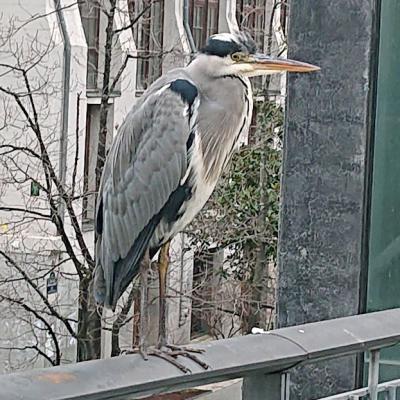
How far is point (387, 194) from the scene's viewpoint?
4164 mm

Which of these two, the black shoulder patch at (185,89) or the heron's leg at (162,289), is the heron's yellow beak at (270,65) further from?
the heron's leg at (162,289)

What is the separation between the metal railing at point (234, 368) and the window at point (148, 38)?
11.1m

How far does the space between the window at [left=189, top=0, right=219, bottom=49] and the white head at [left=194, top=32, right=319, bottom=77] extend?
40.3 ft

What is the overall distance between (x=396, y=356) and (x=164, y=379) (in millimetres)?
2531

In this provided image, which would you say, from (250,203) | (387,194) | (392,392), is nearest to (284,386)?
(392,392)

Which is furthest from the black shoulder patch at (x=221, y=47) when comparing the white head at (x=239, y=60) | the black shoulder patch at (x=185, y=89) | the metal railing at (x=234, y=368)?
the metal railing at (x=234, y=368)

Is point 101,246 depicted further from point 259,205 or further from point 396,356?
point 259,205

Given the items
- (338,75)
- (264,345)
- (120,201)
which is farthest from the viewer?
(338,75)

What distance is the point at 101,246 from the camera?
3.00 meters

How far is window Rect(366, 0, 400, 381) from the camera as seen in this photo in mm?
4098

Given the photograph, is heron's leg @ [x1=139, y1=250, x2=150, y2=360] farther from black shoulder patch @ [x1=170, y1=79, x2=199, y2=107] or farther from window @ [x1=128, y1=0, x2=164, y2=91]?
window @ [x1=128, y1=0, x2=164, y2=91]

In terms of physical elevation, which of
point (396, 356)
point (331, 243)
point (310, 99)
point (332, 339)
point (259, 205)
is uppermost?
point (310, 99)

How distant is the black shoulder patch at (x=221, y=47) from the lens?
2.93m

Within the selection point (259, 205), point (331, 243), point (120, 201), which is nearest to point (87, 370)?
point (120, 201)
